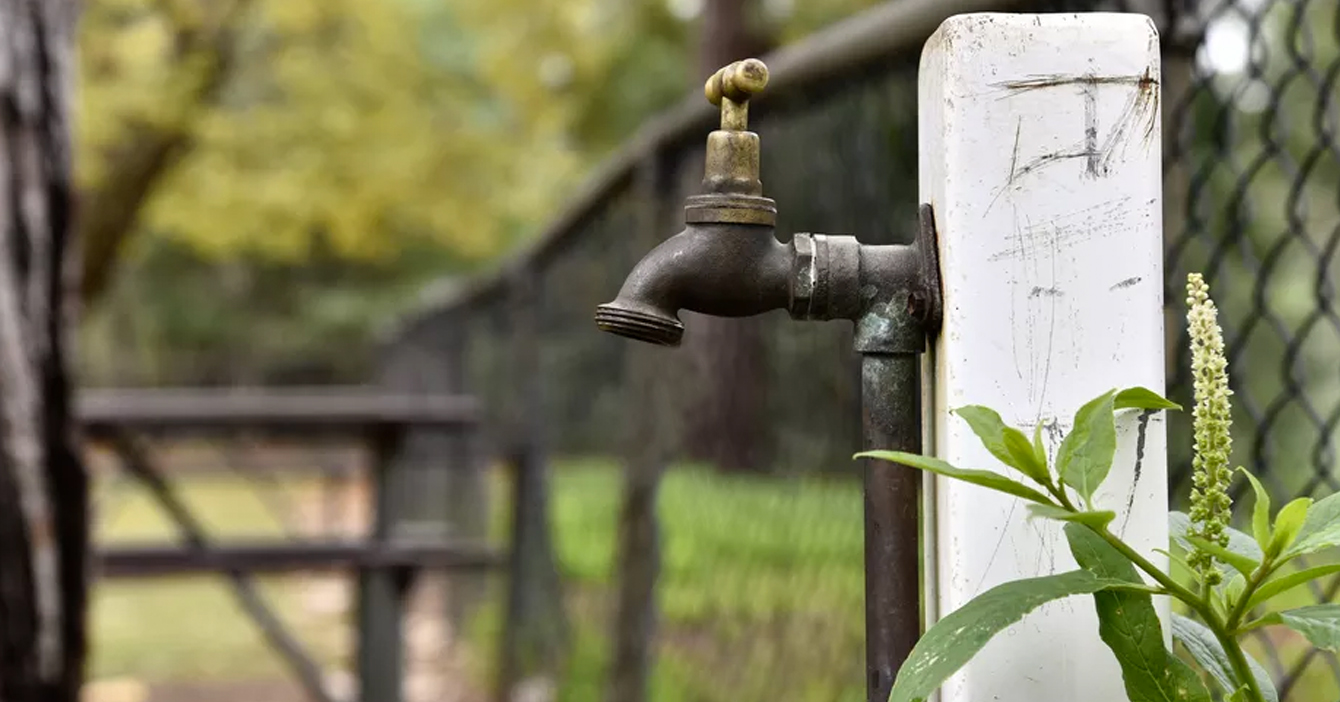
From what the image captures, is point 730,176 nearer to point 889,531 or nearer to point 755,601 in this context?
point 889,531

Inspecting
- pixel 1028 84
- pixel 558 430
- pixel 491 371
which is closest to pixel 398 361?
pixel 491 371

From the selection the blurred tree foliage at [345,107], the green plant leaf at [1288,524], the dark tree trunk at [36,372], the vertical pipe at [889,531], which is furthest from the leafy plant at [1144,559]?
the blurred tree foliage at [345,107]

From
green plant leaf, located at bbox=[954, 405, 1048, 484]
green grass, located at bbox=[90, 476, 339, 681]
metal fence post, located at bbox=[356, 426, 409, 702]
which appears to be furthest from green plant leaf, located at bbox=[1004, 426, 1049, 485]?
green grass, located at bbox=[90, 476, 339, 681]

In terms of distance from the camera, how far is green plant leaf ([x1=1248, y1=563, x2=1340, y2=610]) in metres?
0.65

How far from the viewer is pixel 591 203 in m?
3.48

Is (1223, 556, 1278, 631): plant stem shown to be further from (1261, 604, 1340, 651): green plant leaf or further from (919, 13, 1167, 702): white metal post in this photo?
(919, 13, 1167, 702): white metal post

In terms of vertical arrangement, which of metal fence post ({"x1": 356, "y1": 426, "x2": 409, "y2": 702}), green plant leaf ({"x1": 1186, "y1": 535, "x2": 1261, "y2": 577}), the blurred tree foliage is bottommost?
metal fence post ({"x1": 356, "y1": 426, "x2": 409, "y2": 702})

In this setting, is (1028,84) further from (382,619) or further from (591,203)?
(382,619)

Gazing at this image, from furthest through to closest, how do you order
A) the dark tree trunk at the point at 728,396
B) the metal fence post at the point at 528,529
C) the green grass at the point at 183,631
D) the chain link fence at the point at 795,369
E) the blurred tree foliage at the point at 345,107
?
the blurred tree foliage at the point at 345,107 → the green grass at the point at 183,631 → the metal fence post at the point at 528,529 → the dark tree trunk at the point at 728,396 → the chain link fence at the point at 795,369

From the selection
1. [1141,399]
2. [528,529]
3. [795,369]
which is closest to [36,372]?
[795,369]

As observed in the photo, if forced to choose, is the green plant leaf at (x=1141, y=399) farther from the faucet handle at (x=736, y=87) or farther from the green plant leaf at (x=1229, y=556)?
the faucet handle at (x=736, y=87)

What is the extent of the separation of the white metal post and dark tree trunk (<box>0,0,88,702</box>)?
2179 millimetres

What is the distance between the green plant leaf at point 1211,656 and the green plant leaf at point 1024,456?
16cm

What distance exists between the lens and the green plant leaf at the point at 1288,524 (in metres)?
0.67
